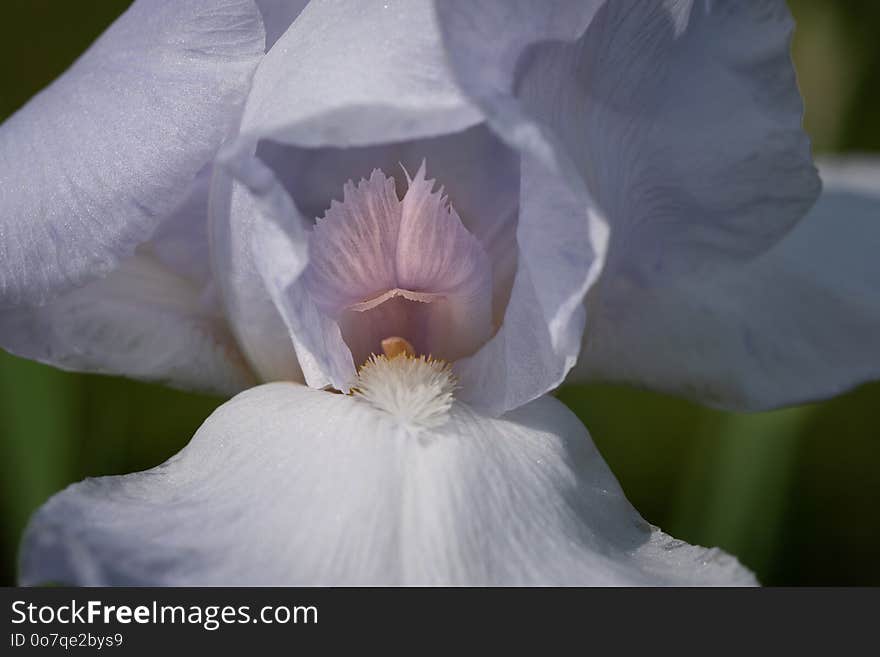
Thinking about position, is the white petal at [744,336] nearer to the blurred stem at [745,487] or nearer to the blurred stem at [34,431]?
the blurred stem at [745,487]

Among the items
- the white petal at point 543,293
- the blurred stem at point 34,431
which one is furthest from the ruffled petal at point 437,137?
the blurred stem at point 34,431

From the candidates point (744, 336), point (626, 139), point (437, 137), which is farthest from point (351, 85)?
point (744, 336)

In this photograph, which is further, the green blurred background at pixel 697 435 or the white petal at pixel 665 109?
the green blurred background at pixel 697 435

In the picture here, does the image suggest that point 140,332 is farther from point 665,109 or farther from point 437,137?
point 665,109

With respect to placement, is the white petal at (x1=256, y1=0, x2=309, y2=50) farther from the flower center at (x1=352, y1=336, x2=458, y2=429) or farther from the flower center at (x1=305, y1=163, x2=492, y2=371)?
the flower center at (x1=352, y1=336, x2=458, y2=429)

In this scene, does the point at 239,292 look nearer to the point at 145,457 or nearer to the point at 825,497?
the point at 145,457

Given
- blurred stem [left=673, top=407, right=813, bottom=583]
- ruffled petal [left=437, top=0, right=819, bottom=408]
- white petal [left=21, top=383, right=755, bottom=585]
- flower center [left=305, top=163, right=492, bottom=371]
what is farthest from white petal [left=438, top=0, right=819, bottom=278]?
blurred stem [left=673, top=407, right=813, bottom=583]
